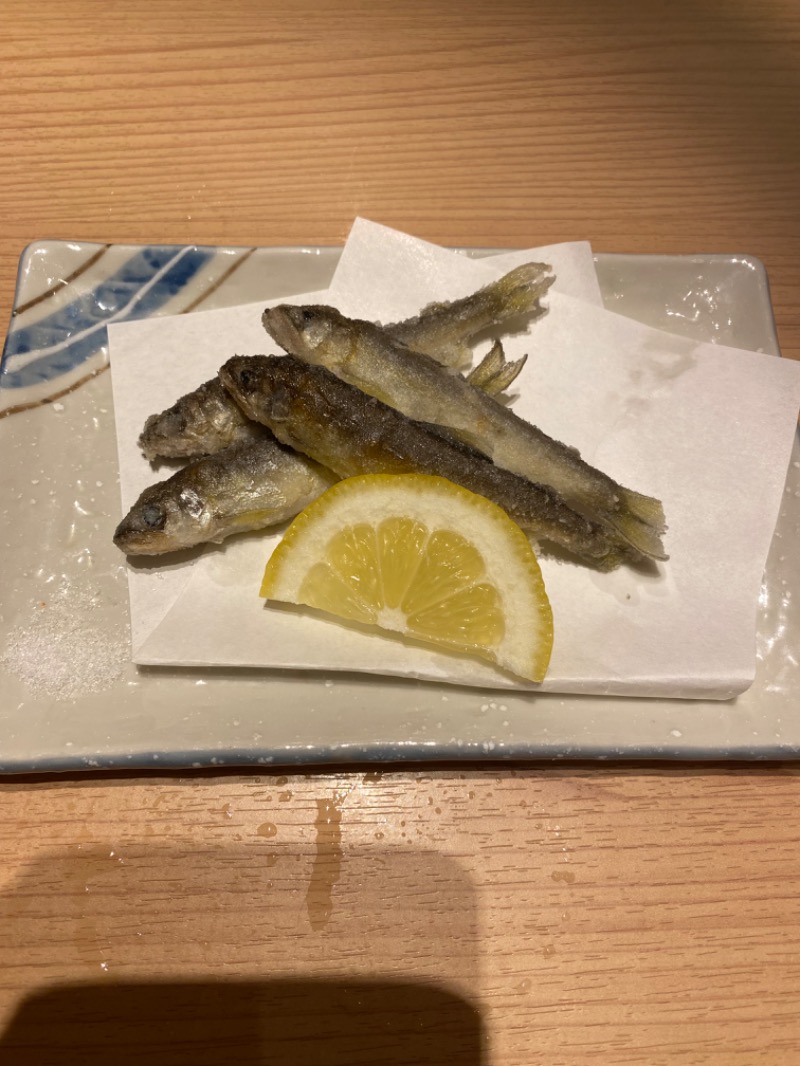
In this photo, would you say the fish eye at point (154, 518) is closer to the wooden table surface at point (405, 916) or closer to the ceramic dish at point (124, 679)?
the ceramic dish at point (124, 679)

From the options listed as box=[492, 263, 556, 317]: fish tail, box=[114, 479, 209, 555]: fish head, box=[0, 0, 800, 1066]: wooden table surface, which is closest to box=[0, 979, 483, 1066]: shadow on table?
box=[0, 0, 800, 1066]: wooden table surface

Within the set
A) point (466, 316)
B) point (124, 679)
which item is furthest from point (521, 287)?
point (124, 679)

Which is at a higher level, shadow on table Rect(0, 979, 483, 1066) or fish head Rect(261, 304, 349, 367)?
fish head Rect(261, 304, 349, 367)

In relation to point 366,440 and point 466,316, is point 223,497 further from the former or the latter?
point 466,316

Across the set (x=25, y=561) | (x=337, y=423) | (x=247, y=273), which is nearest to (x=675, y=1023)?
(x=337, y=423)

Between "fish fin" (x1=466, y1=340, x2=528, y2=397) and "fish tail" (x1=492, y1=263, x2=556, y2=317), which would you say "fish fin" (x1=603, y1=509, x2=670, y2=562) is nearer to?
"fish fin" (x1=466, y1=340, x2=528, y2=397)
